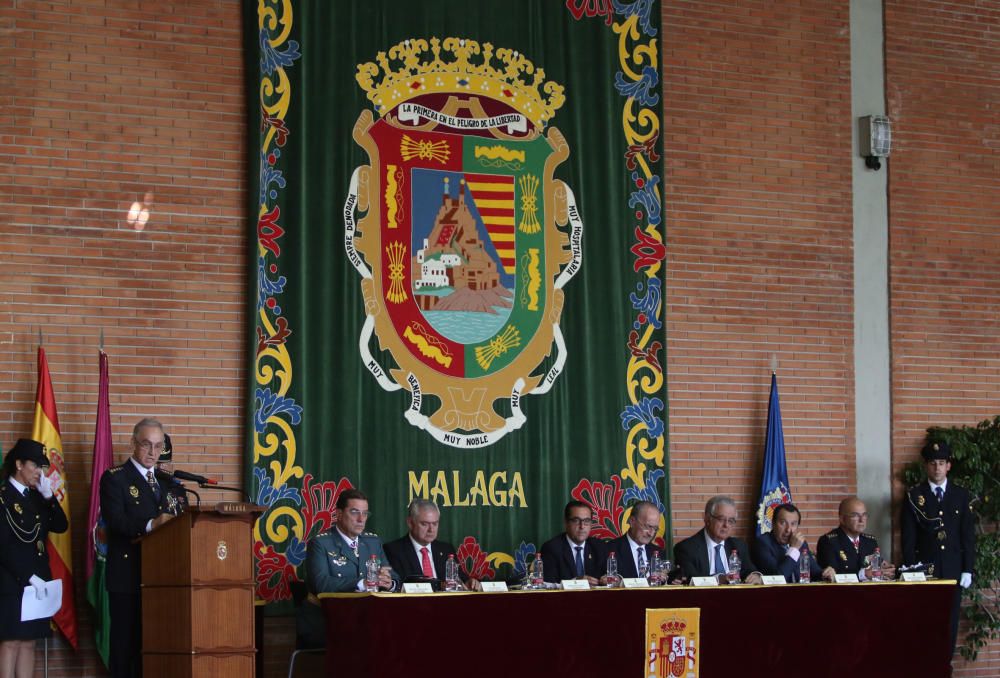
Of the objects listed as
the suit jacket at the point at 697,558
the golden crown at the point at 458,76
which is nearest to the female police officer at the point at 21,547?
the golden crown at the point at 458,76

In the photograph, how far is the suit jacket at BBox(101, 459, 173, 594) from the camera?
6.73 meters

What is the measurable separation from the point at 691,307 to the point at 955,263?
7.30 feet

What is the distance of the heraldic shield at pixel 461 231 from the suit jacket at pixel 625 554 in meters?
1.04

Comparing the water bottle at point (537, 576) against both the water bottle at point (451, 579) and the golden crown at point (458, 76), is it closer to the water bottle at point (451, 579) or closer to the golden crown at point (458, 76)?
the water bottle at point (451, 579)

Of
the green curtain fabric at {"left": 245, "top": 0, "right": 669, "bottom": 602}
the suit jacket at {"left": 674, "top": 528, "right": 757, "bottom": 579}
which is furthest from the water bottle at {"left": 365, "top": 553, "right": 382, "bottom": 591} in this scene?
the suit jacket at {"left": 674, "top": 528, "right": 757, "bottom": 579}

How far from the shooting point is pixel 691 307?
9.06 m

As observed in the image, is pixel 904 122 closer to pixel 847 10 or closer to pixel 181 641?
pixel 847 10

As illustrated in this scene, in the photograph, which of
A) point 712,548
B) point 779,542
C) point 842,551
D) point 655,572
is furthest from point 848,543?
point 655,572

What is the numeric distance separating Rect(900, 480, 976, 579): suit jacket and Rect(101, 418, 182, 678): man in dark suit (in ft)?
16.7

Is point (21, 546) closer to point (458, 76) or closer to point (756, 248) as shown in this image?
point (458, 76)

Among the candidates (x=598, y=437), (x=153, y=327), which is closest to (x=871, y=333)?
(x=598, y=437)

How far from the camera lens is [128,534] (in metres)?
6.71

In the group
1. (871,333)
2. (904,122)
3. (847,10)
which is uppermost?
(847,10)

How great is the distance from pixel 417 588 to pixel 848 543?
3450 mm
